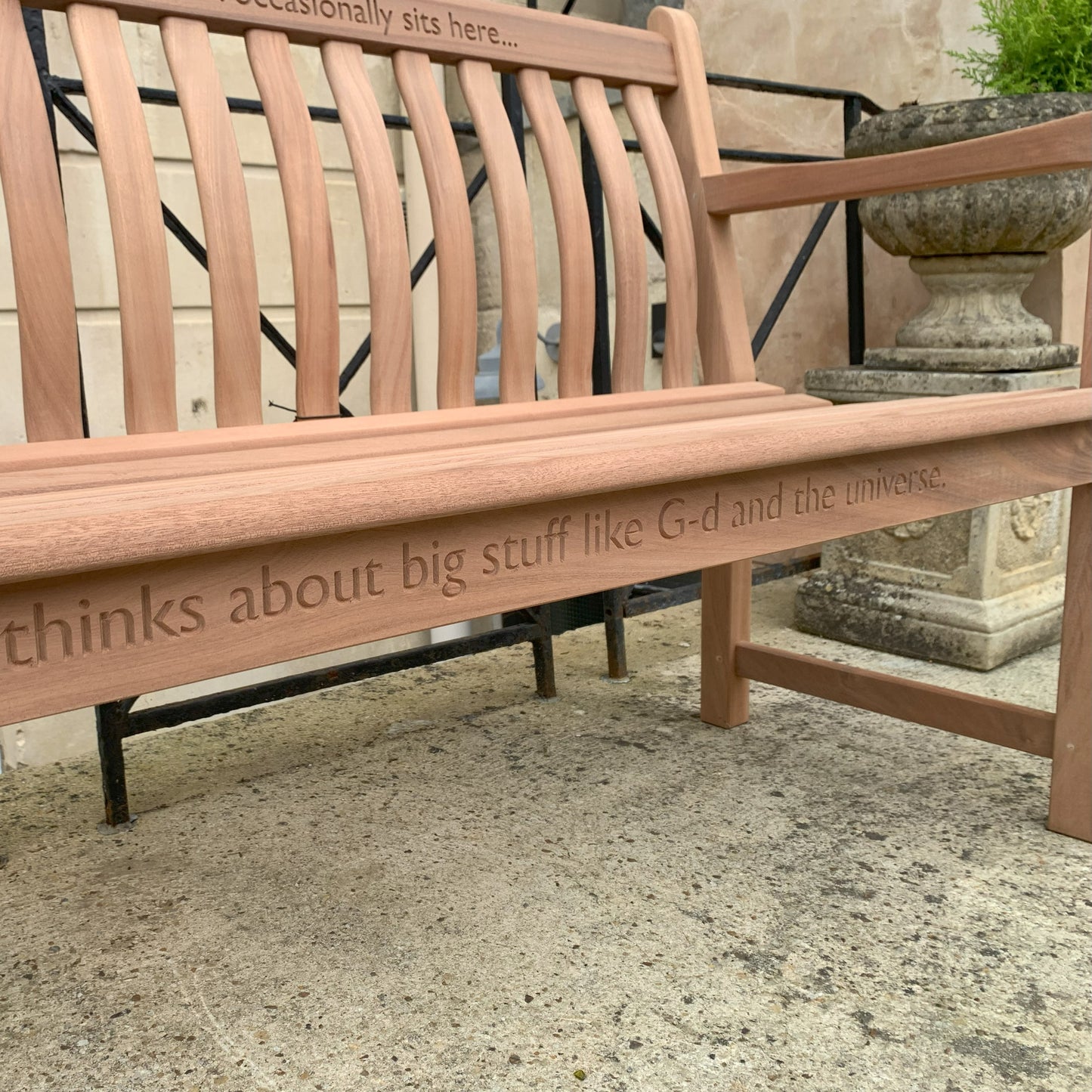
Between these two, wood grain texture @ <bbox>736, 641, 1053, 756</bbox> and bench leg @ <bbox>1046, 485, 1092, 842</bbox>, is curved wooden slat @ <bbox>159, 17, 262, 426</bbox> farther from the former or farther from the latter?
bench leg @ <bbox>1046, 485, 1092, 842</bbox>

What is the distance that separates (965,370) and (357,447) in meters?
1.47

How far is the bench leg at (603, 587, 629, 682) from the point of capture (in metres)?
2.10

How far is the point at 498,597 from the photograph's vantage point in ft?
2.78

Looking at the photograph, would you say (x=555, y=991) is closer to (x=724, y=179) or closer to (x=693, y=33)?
(x=724, y=179)

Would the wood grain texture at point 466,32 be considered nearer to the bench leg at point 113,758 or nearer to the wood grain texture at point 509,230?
the wood grain texture at point 509,230

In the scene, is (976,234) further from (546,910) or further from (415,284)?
(546,910)

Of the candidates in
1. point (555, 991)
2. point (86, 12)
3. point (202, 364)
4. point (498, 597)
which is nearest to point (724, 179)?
point (86, 12)

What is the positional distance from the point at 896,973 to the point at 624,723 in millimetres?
775

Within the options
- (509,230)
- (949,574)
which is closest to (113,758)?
(509,230)

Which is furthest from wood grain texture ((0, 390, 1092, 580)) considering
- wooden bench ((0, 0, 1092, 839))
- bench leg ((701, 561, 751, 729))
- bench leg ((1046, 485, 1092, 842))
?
bench leg ((701, 561, 751, 729))

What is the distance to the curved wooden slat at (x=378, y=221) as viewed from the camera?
52.3 inches

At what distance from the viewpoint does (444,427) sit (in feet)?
4.18

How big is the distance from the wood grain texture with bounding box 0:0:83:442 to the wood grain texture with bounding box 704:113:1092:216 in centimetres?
89

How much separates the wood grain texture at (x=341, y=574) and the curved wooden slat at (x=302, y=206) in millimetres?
513
